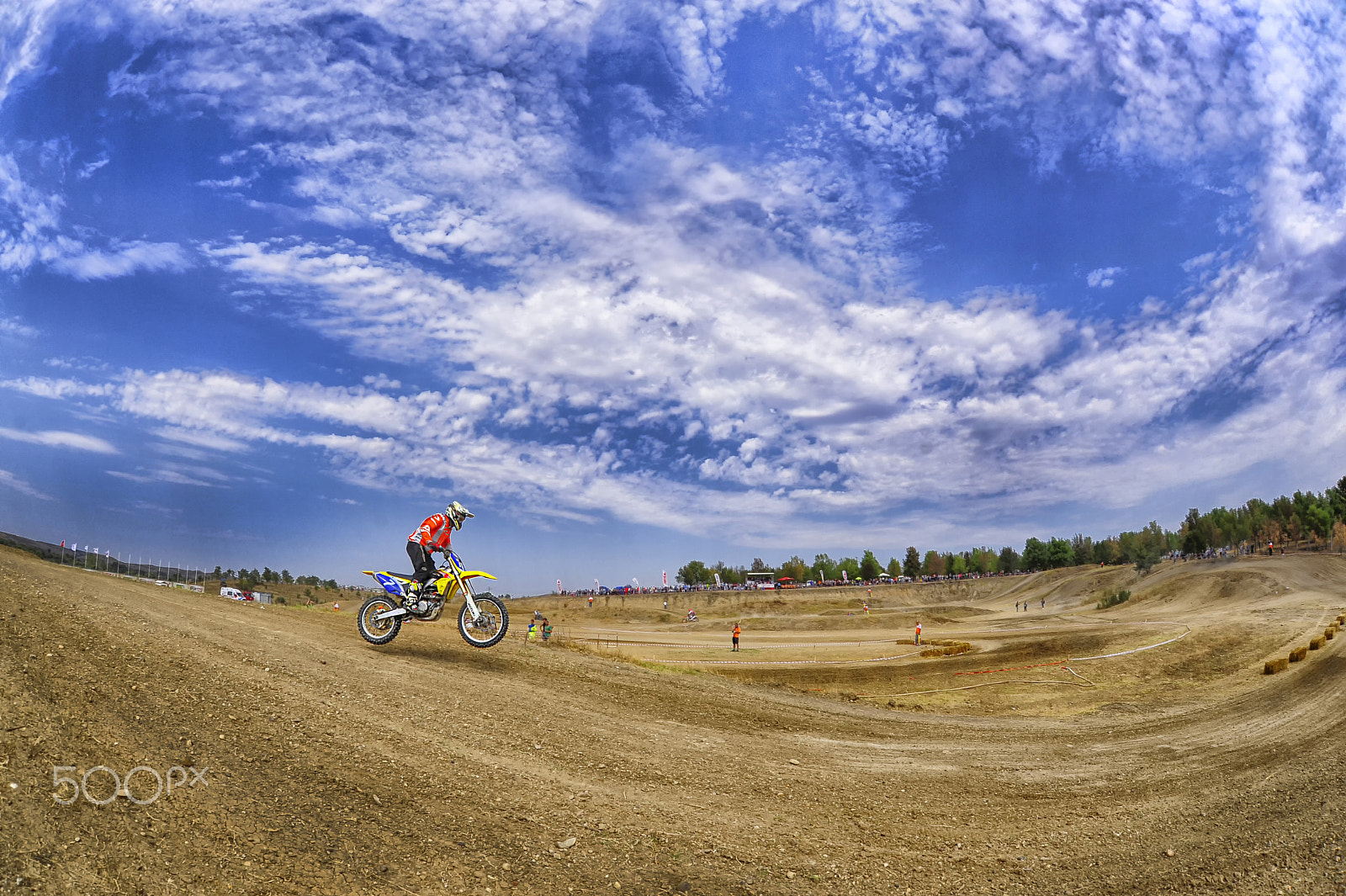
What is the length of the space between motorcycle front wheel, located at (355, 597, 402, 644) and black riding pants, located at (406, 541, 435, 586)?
1384mm

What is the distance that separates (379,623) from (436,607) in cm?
196

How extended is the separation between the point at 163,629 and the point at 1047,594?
142m

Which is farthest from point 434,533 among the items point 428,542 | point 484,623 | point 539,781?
point 539,781

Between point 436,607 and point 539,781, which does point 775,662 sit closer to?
point 436,607

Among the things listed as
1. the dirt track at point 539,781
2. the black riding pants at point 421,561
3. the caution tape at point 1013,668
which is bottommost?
the caution tape at point 1013,668

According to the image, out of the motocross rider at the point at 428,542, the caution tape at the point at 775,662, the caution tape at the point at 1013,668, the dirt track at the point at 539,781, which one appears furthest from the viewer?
the caution tape at the point at 775,662

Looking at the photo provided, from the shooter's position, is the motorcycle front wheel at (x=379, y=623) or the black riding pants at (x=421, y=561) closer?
the black riding pants at (x=421, y=561)

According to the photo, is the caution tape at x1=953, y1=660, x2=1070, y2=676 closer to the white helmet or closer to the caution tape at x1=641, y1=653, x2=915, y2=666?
the caution tape at x1=641, y1=653, x2=915, y2=666

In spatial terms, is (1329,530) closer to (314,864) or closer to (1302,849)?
(1302,849)

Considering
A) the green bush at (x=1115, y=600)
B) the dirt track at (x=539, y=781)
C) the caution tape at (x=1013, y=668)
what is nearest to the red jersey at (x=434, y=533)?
the dirt track at (x=539, y=781)

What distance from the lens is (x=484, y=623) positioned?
1819cm

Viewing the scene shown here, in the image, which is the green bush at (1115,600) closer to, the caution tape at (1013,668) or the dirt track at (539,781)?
the caution tape at (1013,668)

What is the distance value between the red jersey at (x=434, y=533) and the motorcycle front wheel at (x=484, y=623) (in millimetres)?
1841

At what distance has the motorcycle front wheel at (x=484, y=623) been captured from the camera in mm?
18078
